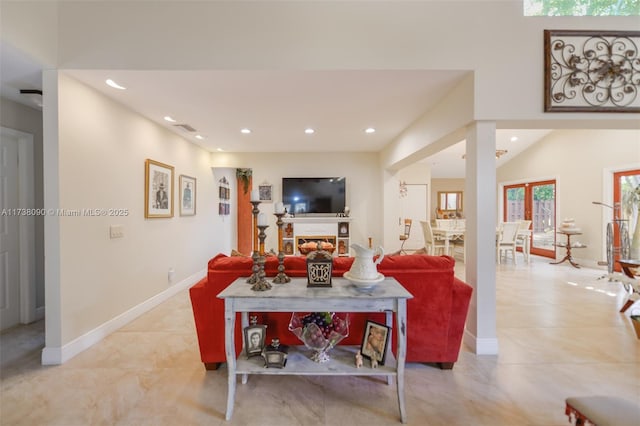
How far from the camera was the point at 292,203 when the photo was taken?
5750 millimetres

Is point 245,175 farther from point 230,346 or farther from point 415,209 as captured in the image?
point 230,346

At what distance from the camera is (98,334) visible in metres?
2.66

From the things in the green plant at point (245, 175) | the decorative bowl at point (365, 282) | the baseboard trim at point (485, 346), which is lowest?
the baseboard trim at point (485, 346)

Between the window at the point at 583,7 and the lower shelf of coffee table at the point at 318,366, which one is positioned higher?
the window at the point at 583,7

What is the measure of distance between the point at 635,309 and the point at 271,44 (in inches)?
194

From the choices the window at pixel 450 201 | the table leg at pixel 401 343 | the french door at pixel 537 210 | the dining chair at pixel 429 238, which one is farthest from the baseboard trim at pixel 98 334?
the window at pixel 450 201

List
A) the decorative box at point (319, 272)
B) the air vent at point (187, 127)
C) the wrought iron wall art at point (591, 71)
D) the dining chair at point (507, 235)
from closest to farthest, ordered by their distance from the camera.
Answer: the decorative box at point (319, 272)
the wrought iron wall art at point (591, 71)
the air vent at point (187, 127)
the dining chair at point (507, 235)

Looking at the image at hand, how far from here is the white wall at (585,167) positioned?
5302 mm

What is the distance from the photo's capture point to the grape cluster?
1886mm

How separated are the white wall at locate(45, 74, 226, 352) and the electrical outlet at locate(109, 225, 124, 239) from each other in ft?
0.15

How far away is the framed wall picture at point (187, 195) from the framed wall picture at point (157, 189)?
0.99ft

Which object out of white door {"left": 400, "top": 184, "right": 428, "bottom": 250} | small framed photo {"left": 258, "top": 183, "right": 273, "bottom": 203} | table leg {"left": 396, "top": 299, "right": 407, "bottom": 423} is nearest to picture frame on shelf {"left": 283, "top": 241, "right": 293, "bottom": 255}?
small framed photo {"left": 258, "top": 183, "right": 273, "bottom": 203}

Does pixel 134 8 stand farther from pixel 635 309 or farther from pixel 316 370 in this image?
pixel 635 309

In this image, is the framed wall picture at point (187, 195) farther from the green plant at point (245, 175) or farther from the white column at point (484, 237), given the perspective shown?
the white column at point (484, 237)
